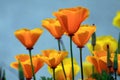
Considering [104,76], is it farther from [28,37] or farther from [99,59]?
[28,37]

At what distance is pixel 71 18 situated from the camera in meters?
0.75

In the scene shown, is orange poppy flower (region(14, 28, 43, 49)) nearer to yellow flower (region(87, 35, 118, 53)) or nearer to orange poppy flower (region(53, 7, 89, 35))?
orange poppy flower (region(53, 7, 89, 35))

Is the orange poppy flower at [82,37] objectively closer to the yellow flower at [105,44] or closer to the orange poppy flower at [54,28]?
the orange poppy flower at [54,28]

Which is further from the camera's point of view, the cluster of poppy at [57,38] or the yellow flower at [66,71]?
the yellow flower at [66,71]

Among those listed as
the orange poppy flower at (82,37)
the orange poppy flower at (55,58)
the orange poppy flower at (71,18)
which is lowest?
the orange poppy flower at (55,58)

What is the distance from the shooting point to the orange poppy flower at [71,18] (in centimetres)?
74

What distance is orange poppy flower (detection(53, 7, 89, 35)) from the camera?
2.44 feet

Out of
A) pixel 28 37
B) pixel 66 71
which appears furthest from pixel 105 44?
pixel 28 37

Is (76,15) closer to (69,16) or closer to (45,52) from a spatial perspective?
(69,16)

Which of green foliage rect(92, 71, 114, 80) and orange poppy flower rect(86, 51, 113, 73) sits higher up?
orange poppy flower rect(86, 51, 113, 73)

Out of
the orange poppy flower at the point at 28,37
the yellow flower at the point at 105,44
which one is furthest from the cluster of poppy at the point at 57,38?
the yellow flower at the point at 105,44

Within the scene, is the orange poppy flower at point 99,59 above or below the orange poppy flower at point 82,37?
below

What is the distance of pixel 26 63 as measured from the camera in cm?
81

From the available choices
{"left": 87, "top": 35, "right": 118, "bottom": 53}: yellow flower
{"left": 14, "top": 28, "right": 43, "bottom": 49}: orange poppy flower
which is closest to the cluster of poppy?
{"left": 14, "top": 28, "right": 43, "bottom": 49}: orange poppy flower
